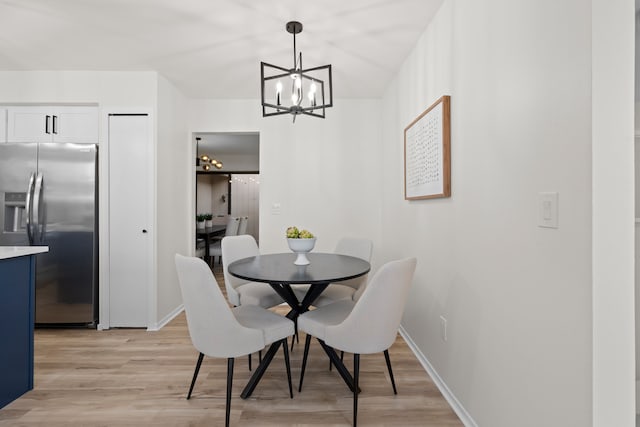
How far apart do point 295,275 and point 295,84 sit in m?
1.20

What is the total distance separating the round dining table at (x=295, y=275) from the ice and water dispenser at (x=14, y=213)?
2262 mm

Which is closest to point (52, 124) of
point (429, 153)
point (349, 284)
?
point (349, 284)

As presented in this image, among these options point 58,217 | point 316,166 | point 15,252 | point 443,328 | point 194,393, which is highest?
point 316,166

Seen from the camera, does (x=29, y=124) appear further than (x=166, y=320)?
No

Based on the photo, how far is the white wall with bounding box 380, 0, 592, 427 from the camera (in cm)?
104

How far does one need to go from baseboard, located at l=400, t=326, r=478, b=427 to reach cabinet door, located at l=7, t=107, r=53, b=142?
12.4 ft

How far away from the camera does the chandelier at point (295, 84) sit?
2062 millimetres

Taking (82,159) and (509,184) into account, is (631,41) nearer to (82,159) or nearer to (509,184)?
(509,184)

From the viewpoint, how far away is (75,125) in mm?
3141

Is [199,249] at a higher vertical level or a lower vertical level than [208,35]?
lower

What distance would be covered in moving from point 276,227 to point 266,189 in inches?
18.3

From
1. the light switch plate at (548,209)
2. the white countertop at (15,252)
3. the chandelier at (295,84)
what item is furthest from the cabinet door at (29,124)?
the light switch plate at (548,209)

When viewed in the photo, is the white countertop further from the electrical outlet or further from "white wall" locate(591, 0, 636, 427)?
"white wall" locate(591, 0, 636, 427)

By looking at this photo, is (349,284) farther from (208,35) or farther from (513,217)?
(208,35)
